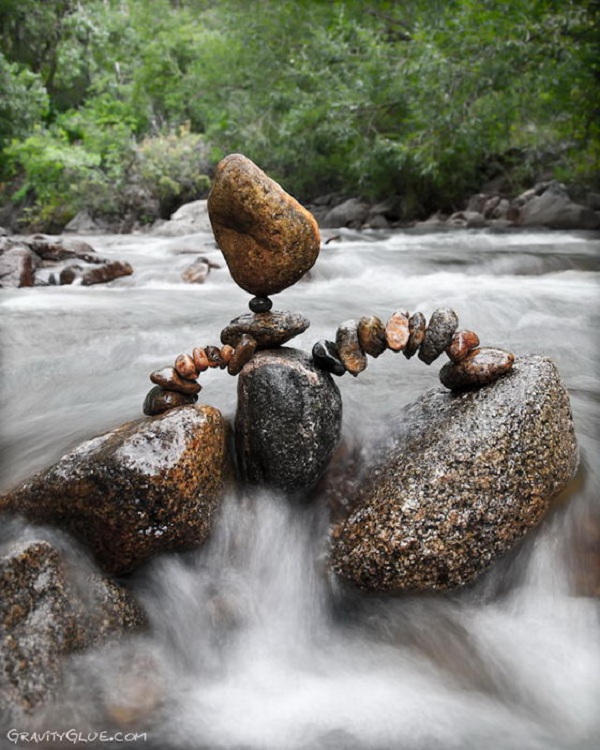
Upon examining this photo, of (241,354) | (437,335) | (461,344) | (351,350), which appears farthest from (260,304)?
(461,344)

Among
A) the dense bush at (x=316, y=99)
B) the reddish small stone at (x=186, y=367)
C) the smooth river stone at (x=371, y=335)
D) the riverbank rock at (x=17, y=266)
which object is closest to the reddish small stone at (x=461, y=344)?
the smooth river stone at (x=371, y=335)

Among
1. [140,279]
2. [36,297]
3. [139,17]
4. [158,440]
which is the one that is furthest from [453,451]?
[139,17]

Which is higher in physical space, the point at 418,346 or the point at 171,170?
the point at 171,170

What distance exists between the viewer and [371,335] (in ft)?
8.45

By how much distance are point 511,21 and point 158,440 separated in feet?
32.4

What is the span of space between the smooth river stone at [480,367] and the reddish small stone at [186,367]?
1351 millimetres

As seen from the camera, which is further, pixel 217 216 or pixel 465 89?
pixel 465 89

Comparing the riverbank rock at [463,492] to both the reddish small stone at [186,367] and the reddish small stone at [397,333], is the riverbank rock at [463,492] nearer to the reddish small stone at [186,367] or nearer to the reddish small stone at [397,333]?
the reddish small stone at [397,333]

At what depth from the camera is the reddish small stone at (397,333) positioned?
2.50 m

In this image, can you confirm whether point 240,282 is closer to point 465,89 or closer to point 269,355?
point 269,355

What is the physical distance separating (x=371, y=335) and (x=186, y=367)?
94 centimetres

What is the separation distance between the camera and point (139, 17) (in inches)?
918

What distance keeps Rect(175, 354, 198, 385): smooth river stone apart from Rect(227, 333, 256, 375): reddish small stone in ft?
0.60

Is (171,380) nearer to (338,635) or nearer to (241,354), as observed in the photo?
(241,354)
